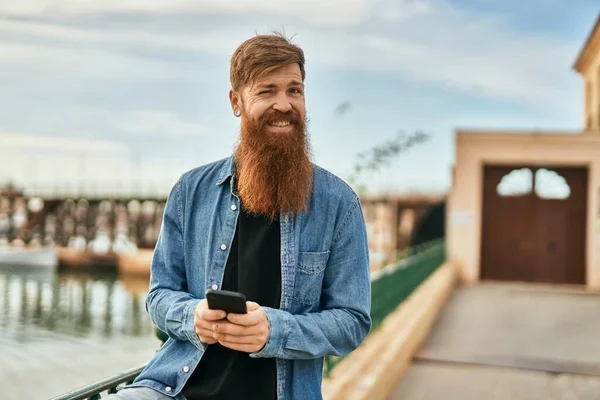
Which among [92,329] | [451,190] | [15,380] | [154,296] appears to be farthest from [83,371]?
[154,296]

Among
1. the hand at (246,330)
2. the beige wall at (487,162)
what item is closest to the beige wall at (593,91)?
the beige wall at (487,162)

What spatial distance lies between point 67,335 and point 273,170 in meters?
26.8

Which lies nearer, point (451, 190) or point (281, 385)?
point (281, 385)

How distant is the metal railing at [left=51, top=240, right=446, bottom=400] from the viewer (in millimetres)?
2516

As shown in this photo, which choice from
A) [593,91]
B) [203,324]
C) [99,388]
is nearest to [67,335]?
[593,91]

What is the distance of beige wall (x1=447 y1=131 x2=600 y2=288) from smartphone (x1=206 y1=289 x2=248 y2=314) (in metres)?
17.5

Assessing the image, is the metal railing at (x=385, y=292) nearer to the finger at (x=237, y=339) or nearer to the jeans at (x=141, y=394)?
the jeans at (x=141, y=394)

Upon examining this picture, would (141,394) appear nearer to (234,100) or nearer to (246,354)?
(246,354)

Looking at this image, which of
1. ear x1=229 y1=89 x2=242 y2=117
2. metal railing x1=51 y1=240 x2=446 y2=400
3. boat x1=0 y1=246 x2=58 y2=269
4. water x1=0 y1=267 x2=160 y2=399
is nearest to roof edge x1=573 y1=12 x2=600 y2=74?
metal railing x1=51 y1=240 x2=446 y2=400

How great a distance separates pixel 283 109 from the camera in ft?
7.28

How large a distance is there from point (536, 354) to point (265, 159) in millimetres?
7694

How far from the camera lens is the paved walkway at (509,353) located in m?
7.16

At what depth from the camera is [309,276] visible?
217 cm

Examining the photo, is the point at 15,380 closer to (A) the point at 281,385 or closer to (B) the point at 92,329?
(B) the point at 92,329
